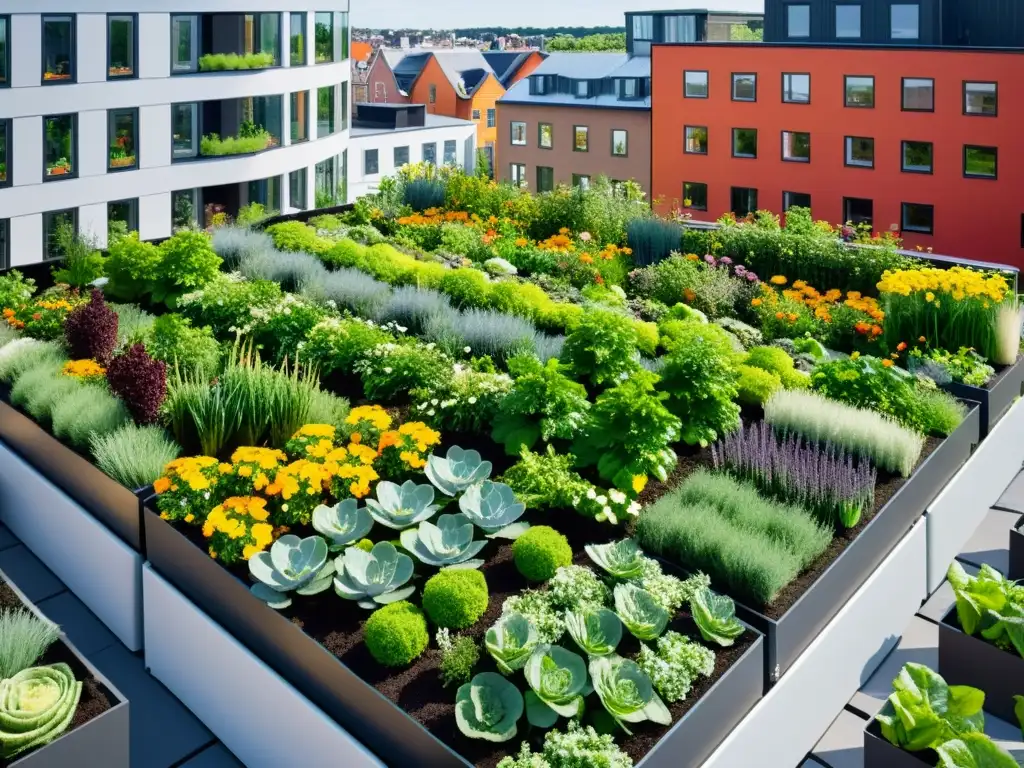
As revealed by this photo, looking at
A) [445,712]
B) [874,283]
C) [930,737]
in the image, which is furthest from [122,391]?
[874,283]

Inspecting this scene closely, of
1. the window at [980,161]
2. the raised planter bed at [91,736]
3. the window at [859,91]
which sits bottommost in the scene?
the raised planter bed at [91,736]

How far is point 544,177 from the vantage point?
4834cm

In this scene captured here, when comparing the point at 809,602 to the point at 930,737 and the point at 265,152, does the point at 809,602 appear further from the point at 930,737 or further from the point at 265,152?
the point at 265,152

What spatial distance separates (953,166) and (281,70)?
21.1 meters

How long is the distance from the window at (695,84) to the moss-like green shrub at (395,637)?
35627 mm

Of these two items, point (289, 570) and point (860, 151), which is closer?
point (289, 570)

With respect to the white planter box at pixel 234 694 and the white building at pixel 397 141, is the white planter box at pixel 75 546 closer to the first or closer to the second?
the white planter box at pixel 234 694

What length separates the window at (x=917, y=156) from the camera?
32156 mm

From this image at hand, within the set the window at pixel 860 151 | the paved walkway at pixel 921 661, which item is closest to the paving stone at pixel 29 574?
the paved walkway at pixel 921 661

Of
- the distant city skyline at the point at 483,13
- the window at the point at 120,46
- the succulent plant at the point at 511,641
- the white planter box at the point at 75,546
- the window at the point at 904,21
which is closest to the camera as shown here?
the succulent plant at the point at 511,641

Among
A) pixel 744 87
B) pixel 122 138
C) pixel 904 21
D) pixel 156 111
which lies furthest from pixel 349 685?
pixel 904 21

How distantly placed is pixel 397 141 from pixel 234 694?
43573mm

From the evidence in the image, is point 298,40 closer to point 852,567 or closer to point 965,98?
point 965,98

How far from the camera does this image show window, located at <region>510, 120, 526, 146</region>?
1945 inches
